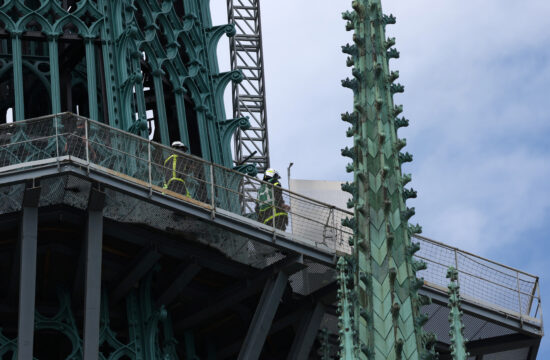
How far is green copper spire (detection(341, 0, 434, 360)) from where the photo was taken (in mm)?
30203

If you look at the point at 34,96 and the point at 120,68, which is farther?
the point at 34,96

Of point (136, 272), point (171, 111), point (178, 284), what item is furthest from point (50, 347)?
point (171, 111)

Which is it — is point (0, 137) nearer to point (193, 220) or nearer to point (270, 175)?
point (193, 220)

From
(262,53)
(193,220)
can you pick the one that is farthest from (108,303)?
(262,53)

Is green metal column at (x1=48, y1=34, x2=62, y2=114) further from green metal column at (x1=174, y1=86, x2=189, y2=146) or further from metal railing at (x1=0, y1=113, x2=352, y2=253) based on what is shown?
green metal column at (x1=174, y1=86, x2=189, y2=146)

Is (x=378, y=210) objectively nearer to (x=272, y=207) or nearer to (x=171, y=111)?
(x=272, y=207)

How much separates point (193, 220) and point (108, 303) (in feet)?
12.7

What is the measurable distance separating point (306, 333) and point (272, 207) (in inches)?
147

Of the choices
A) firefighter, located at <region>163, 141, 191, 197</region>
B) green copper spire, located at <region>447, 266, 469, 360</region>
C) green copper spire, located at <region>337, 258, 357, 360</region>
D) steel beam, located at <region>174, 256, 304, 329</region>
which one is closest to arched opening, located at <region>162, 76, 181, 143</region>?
steel beam, located at <region>174, 256, 304, 329</region>

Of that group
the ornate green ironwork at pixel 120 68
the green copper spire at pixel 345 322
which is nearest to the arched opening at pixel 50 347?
the ornate green ironwork at pixel 120 68

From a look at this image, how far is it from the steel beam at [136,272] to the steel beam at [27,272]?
11.4ft

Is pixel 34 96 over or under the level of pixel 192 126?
over

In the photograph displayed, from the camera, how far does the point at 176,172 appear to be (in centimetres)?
4009

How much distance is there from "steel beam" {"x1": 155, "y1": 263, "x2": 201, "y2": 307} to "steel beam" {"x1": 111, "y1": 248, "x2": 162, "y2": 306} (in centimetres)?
79
